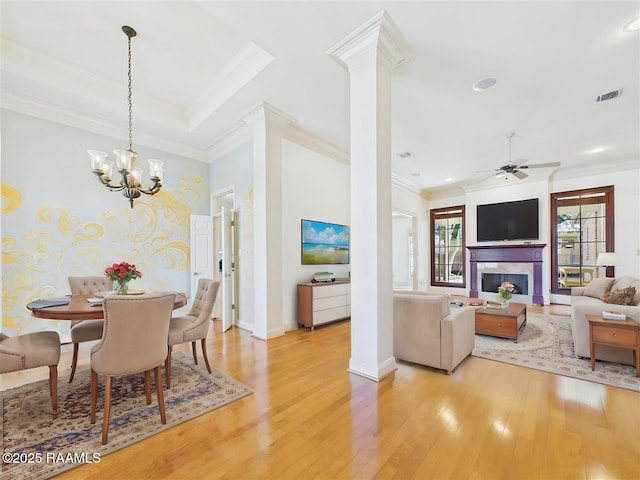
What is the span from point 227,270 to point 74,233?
213cm

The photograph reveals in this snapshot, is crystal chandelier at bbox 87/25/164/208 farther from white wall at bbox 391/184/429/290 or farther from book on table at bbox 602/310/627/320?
white wall at bbox 391/184/429/290

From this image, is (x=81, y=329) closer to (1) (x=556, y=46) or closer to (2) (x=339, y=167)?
(2) (x=339, y=167)

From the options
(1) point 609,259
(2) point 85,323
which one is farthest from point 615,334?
(2) point 85,323

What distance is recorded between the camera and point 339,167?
5469 millimetres

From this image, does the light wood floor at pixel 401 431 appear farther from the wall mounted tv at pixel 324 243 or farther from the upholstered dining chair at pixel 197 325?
the wall mounted tv at pixel 324 243

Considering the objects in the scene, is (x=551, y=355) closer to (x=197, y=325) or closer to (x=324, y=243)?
(x=324, y=243)

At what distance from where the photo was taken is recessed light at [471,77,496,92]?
130 inches

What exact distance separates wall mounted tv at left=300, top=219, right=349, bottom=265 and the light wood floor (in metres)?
2.24

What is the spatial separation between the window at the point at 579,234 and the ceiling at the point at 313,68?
161cm

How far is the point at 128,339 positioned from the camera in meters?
1.89

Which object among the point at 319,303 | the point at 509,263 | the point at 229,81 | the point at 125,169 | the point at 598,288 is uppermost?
the point at 229,81

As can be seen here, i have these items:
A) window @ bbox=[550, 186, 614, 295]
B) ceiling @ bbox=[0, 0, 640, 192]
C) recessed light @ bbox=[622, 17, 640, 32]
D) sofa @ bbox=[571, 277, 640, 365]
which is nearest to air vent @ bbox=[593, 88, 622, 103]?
ceiling @ bbox=[0, 0, 640, 192]

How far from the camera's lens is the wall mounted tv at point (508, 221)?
681 cm

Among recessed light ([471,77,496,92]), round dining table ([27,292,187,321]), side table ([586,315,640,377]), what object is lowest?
side table ([586,315,640,377])
